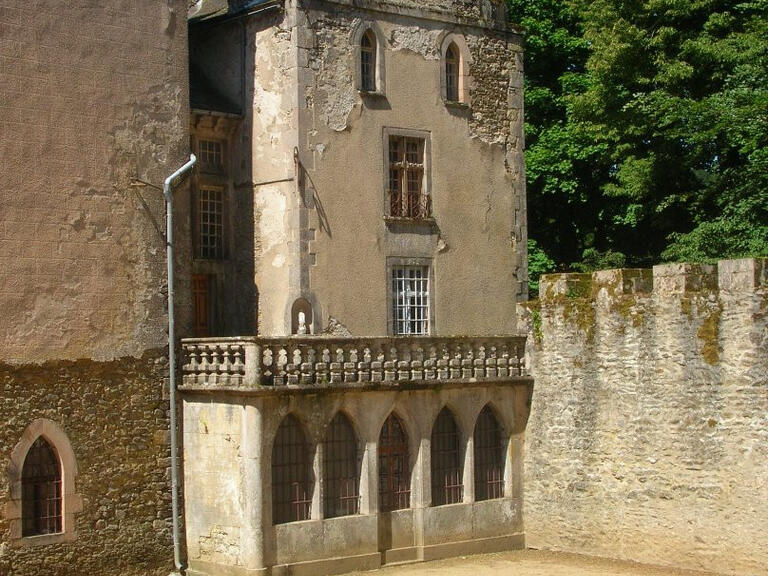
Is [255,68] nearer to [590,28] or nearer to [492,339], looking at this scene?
[492,339]

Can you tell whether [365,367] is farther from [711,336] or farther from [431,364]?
[711,336]

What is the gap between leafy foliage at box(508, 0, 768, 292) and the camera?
104ft

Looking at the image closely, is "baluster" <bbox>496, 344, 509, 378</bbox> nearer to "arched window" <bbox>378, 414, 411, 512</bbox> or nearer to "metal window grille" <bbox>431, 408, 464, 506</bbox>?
"metal window grille" <bbox>431, 408, 464, 506</bbox>

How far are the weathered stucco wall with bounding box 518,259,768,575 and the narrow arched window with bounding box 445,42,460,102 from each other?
4633 mm

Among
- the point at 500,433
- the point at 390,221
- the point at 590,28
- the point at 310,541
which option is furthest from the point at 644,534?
the point at 590,28

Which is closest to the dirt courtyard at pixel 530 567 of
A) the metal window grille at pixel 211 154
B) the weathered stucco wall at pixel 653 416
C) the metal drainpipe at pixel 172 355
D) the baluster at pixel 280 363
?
the weathered stucco wall at pixel 653 416

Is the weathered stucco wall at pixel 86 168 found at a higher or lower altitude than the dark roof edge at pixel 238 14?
lower

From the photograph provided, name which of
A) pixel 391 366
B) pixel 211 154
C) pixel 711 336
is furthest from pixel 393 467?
pixel 211 154

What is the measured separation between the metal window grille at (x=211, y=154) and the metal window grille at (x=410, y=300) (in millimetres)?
3907

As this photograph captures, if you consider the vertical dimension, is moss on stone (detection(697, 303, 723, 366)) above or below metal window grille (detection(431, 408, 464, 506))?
above

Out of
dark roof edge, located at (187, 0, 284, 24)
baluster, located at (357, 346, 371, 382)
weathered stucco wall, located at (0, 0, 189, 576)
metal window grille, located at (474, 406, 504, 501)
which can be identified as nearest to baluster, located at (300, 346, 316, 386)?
baluster, located at (357, 346, 371, 382)

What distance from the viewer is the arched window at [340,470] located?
26094mm

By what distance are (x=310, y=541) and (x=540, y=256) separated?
12.9 m

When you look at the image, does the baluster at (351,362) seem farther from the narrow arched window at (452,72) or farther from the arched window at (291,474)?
the narrow arched window at (452,72)
